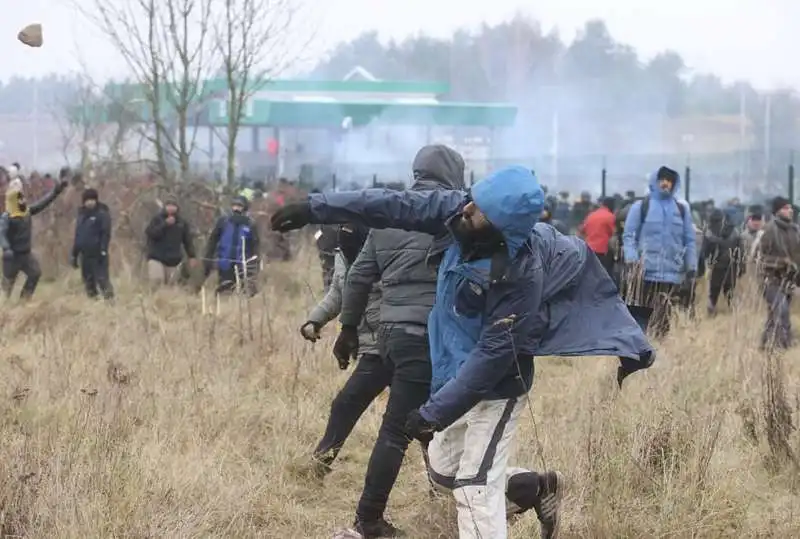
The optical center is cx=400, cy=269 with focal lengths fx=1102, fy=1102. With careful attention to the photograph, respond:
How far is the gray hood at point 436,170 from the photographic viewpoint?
14.7ft

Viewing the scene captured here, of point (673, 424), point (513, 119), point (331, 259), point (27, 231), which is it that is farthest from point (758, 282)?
point (513, 119)

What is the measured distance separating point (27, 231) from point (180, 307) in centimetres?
229

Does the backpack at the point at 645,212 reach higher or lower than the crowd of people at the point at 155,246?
higher

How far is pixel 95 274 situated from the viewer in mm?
13320

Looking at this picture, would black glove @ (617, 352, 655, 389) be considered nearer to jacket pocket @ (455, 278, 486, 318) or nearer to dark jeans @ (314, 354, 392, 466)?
jacket pocket @ (455, 278, 486, 318)

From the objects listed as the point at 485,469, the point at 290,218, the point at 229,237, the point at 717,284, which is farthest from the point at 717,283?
the point at 290,218

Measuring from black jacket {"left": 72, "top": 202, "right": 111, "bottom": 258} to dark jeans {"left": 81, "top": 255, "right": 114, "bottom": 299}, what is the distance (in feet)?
0.30

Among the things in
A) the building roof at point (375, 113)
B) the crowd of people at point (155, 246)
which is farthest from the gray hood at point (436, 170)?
the building roof at point (375, 113)

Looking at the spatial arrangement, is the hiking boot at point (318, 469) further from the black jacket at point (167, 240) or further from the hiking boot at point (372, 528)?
the black jacket at point (167, 240)

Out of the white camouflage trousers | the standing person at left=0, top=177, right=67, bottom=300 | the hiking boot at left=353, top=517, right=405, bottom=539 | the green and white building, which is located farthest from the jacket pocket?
the green and white building

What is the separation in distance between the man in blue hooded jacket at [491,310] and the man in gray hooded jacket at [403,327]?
0.55m

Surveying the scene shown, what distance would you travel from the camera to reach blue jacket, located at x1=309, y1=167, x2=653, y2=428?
3.57 m

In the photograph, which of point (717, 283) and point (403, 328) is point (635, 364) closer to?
point (403, 328)

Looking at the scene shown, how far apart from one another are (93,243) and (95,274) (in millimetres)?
378
